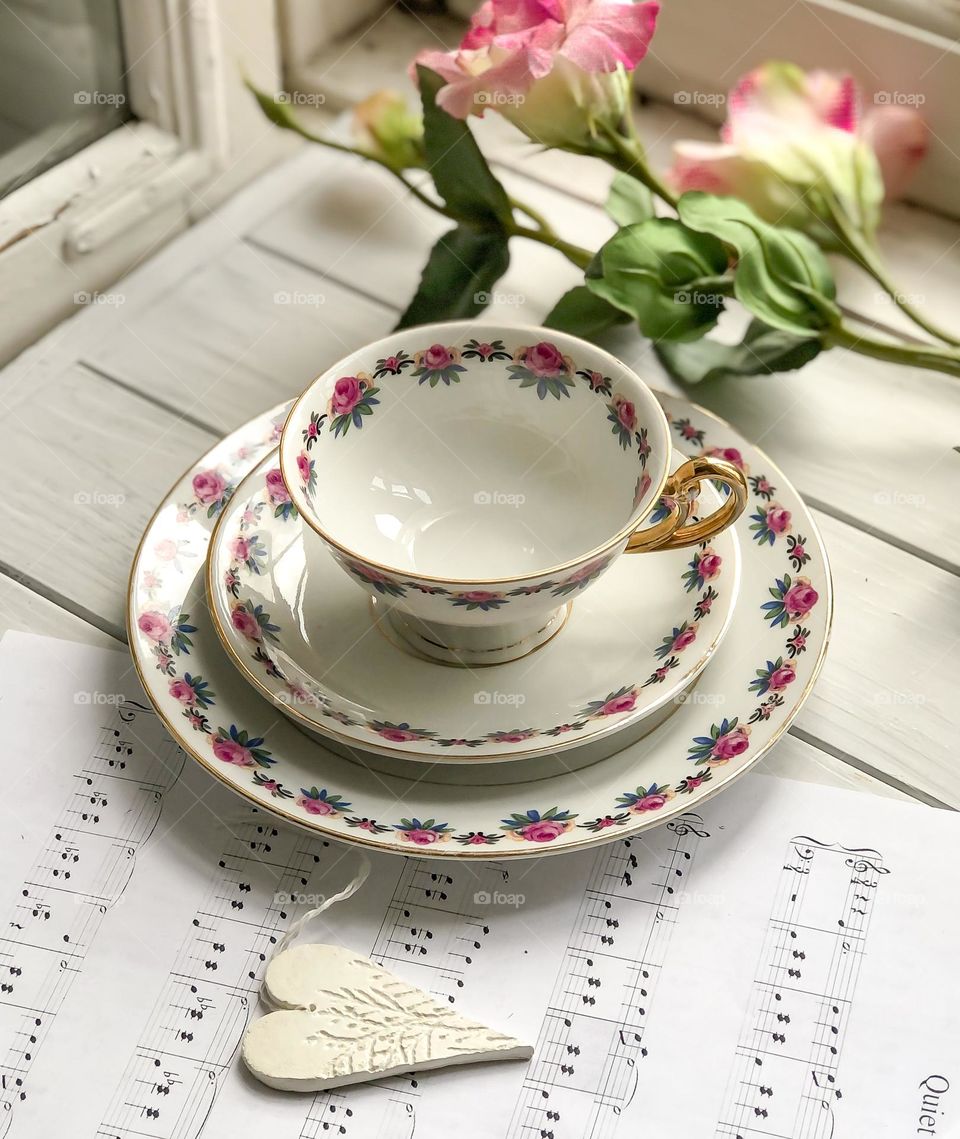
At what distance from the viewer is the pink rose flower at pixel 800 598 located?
628 mm

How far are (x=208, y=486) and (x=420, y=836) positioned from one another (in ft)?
0.82

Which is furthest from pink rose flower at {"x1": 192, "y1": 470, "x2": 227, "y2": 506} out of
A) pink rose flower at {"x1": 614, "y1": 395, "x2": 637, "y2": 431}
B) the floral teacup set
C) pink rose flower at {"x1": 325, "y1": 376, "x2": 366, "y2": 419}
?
pink rose flower at {"x1": 614, "y1": 395, "x2": 637, "y2": 431}

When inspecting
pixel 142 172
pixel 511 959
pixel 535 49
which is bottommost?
pixel 511 959

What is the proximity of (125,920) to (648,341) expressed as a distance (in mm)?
493

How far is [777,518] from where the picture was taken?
0.67 metres

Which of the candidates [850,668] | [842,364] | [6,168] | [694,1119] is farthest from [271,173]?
[694,1119]

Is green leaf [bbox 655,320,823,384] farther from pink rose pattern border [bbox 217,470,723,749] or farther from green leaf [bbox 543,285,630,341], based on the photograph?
pink rose pattern border [bbox 217,470,723,749]

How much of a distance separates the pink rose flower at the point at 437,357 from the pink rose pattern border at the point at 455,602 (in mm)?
122

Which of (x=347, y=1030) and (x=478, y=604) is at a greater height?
(x=478, y=604)

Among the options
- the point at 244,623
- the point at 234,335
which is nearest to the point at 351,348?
the point at 234,335

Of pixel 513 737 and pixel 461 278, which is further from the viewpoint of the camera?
pixel 461 278

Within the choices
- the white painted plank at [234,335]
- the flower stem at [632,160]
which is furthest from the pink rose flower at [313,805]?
the flower stem at [632,160]

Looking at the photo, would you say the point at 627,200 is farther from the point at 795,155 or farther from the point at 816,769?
the point at 816,769

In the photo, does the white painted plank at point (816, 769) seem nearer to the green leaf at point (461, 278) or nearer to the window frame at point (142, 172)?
the green leaf at point (461, 278)
